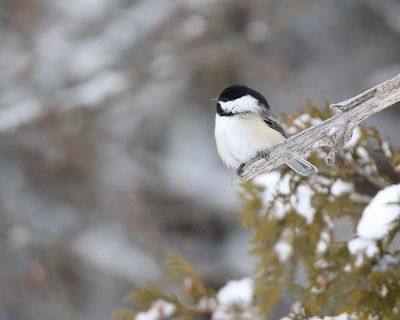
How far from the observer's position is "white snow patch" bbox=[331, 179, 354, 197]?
130 inches

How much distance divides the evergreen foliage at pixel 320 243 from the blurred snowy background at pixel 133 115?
4.83 meters

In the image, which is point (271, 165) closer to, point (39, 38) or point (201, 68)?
point (201, 68)

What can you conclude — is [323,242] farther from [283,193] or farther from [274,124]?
[274,124]

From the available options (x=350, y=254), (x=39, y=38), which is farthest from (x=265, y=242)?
(x=39, y=38)

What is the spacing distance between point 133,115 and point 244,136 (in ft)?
21.2

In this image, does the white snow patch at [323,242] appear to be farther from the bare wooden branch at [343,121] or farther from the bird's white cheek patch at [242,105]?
the bird's white cheek patch at [242,105]

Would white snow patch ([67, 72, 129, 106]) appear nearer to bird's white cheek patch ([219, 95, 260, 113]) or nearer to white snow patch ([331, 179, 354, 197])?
bird's white cheek patch ([219, 95, 260, 113])

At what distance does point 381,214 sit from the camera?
2.90 meters

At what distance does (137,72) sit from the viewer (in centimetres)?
911

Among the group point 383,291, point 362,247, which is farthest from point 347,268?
point 383,291

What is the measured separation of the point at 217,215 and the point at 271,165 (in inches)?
260

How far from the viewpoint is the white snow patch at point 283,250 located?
3.49 meters

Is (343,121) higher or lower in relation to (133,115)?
lower

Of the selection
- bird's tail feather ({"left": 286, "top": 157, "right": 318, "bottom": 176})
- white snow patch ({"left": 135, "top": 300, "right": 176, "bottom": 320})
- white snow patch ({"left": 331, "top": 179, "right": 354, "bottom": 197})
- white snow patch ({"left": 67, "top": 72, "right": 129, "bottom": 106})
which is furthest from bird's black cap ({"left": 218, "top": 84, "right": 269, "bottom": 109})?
white snow patch ({"left": 67, "top": 72, "right": 129, "bottom": 106})
